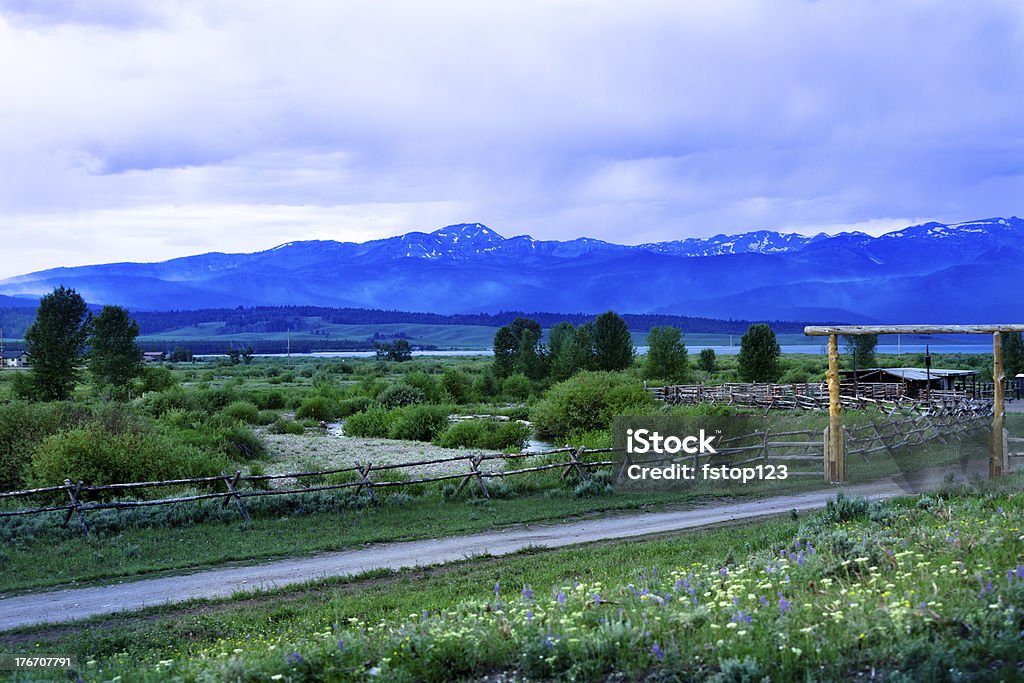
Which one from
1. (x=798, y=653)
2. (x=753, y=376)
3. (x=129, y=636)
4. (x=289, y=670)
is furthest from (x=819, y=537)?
(x=753, y=376)

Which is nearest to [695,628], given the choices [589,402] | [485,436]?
[485,436]

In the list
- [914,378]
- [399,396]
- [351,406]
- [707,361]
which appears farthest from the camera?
[707,361]

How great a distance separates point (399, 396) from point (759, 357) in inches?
1326

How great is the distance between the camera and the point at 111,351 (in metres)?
58.5

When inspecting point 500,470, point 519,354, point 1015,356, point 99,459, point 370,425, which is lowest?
point 370,425

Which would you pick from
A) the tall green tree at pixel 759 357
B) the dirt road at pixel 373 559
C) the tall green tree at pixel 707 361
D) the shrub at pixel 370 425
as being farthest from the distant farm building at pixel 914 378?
the dirt road at pixel 373 559

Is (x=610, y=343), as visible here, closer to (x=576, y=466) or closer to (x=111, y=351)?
(x=111, y=351)

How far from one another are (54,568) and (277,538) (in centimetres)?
399

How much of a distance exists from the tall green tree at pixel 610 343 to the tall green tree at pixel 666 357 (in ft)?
7.96

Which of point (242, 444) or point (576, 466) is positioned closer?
point (576, 466)

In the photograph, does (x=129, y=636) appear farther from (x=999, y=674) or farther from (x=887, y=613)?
(x=999, y=674)

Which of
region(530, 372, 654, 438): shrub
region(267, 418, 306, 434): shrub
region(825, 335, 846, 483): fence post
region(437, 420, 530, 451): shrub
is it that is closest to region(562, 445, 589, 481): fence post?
region(825, 335, 846, 483): fence post

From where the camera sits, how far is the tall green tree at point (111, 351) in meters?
58.1

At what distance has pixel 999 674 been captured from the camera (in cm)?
578
